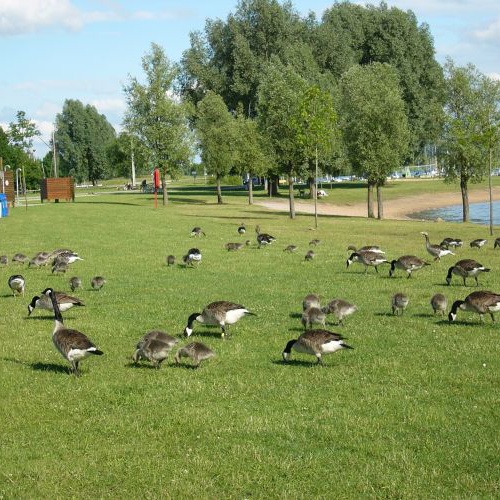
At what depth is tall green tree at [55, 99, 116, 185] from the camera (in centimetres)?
15650

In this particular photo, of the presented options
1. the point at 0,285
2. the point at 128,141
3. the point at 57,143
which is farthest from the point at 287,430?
the point at 57,143

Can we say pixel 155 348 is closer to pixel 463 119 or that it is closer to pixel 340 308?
pixel 340 308

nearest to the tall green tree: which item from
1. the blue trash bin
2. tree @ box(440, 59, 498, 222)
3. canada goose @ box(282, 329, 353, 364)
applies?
the blue trash bin

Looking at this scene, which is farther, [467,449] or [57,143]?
Result: [57,143]

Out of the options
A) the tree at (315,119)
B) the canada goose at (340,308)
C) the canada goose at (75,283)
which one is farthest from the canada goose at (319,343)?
the tree at (315,119)

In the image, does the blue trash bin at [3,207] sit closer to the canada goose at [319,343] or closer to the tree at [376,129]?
the tree at [376,129]

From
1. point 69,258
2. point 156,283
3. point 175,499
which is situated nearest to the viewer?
point 175,499

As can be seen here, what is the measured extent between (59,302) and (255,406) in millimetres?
8359

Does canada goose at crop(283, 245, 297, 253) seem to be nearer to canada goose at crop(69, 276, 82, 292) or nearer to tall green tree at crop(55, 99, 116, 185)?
canada goose at crop(69, 276, 82, 292)

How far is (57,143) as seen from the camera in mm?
156500

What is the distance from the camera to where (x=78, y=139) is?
157m

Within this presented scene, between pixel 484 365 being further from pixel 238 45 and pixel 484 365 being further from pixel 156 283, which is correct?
pixel 238 45

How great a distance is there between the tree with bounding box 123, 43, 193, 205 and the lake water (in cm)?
2821

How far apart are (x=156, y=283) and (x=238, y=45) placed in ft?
248
